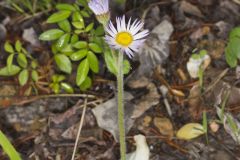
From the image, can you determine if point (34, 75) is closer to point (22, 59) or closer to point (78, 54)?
point (22, 59)

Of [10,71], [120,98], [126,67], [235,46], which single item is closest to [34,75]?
[10,71]

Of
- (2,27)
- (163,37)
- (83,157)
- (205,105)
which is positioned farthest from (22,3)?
(205,105)

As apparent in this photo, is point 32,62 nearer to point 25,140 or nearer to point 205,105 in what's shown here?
point 25,140

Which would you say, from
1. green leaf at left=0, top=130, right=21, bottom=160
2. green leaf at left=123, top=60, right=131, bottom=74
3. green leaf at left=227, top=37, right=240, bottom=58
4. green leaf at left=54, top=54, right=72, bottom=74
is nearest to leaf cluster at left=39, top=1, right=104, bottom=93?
green leaf at left=54, top=54, right=72, bottom=74

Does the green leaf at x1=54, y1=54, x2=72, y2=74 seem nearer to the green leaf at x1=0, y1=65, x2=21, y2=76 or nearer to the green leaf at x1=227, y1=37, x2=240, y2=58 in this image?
the green leaf at x1=0, y1=65, x2=21, y2=76

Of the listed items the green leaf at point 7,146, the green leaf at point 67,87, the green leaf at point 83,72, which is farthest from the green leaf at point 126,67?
the green leaf at point 7,146

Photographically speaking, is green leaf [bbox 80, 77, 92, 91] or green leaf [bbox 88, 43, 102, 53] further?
green leaf [bbox 80, 77, 92, 91]

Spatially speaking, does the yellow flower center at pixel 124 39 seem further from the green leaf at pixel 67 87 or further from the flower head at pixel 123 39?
the green leaf at pixel 67 87
